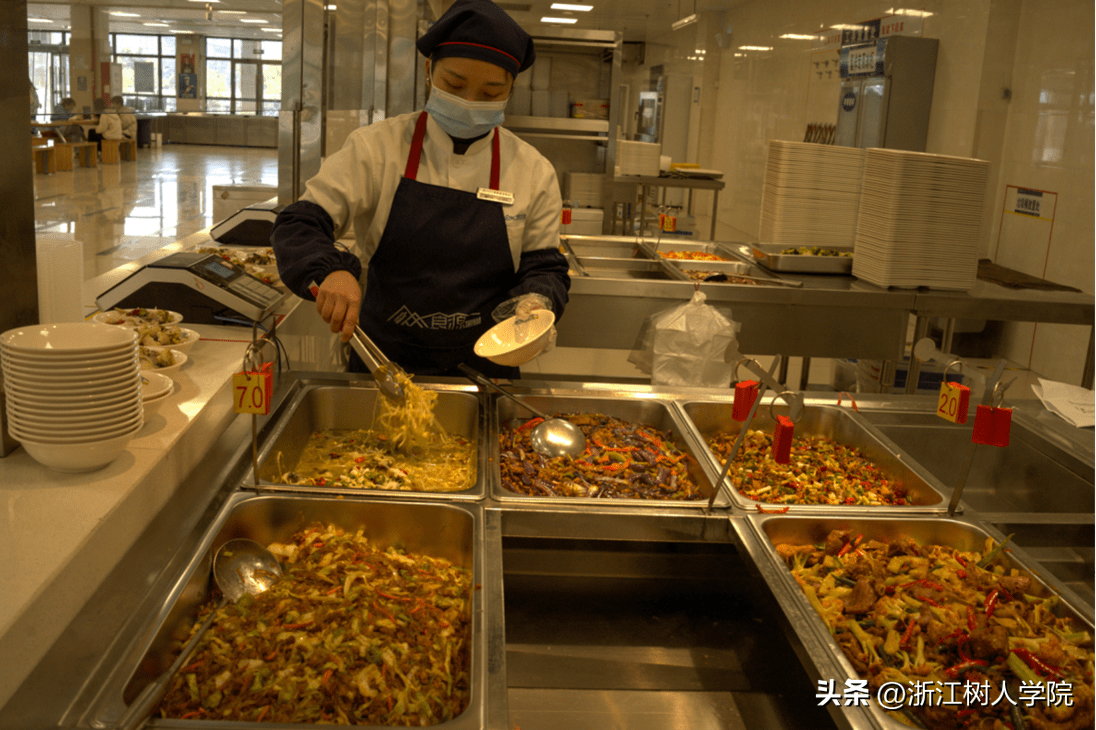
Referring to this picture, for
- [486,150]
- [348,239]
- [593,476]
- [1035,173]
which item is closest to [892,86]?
[1035,173]

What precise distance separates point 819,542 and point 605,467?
1.57ft

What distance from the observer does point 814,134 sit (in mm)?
9172

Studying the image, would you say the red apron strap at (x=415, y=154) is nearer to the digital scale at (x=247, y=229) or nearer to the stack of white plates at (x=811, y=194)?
the digital scale at (x=247, y=229)

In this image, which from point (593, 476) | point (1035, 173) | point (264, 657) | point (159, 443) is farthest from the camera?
point (1035, 173)

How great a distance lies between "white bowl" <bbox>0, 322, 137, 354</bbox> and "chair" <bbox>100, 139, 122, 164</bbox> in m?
6.24

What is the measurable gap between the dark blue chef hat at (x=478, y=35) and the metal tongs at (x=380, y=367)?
0.70m

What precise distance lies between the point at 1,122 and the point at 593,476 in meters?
1.23

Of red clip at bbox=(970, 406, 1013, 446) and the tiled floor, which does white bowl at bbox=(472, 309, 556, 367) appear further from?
the tiled floor

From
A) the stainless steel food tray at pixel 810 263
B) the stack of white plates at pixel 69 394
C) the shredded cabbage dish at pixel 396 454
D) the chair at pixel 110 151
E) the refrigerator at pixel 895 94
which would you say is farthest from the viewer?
the refrigerator at pixel 895 94

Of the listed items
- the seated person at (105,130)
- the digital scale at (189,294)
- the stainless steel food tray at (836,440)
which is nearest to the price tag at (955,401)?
the stainless steel food tray at (836,440)

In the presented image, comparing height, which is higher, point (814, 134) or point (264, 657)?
A: point (814, 134)

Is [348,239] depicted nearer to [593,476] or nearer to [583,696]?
[593,476]

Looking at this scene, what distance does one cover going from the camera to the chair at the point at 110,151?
6820mm

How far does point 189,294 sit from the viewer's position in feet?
8.27
